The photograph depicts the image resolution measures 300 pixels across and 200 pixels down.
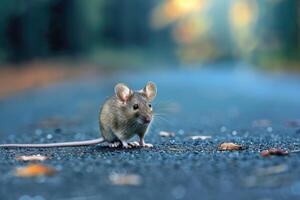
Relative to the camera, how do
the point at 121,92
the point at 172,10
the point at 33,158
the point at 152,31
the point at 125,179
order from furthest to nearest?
the point at 152,31 → the point at 172,10 → the point at 121,92 → the point at 33,158 → the point at 125,179

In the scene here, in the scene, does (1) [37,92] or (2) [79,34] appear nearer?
(1) [37,92]

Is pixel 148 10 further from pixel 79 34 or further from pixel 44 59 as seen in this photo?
pixel 44 59

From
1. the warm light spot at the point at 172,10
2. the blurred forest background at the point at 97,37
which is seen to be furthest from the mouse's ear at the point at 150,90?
the warm light spot at the point at 172,10

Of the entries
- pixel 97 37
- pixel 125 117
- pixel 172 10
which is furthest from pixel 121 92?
pixel 172 10

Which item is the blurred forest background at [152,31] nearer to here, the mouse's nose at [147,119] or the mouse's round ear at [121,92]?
the mouse's round ear at [121,92]

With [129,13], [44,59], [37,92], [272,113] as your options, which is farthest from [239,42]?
[272,113]

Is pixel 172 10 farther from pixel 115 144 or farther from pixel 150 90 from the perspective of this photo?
pixel 115 144
